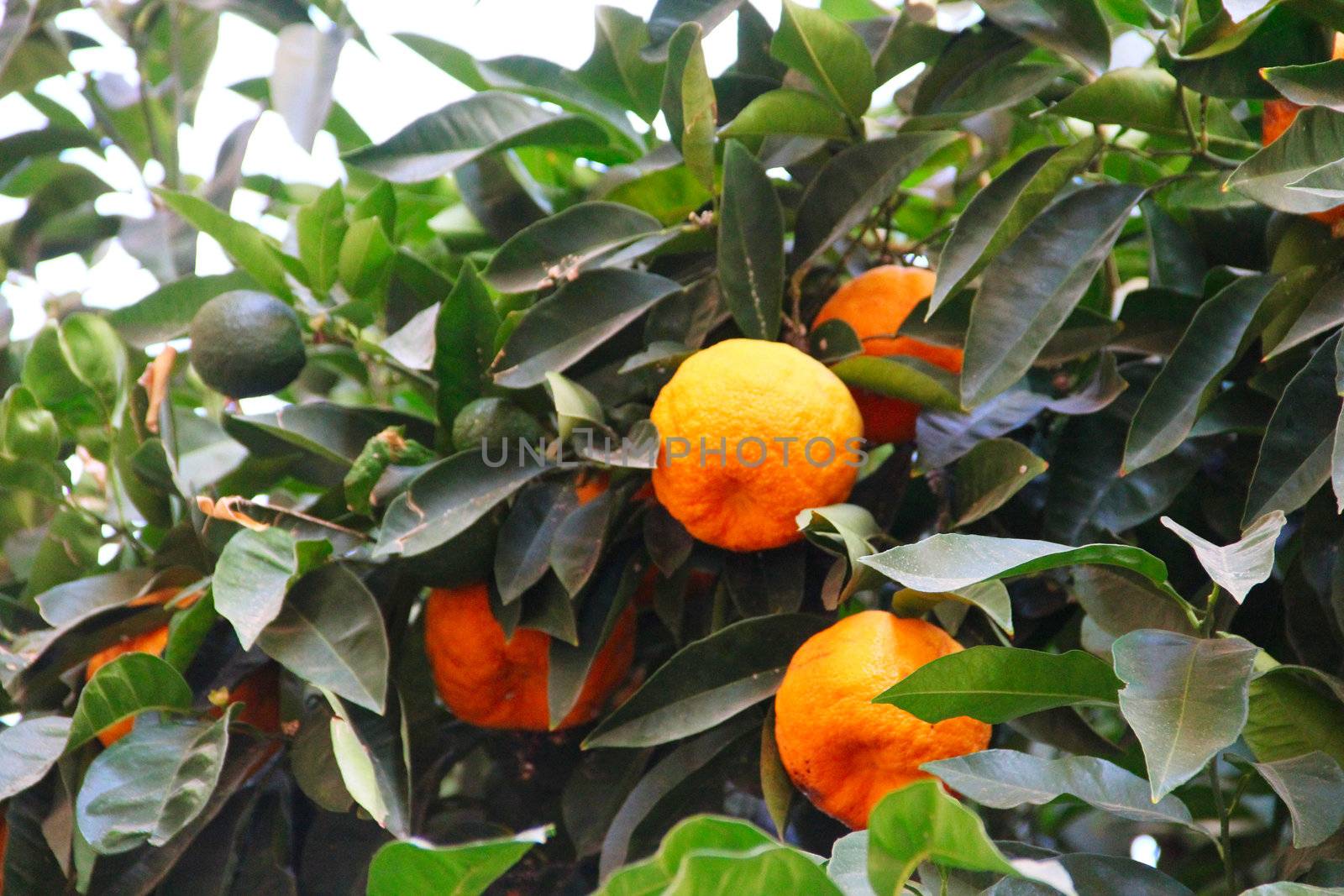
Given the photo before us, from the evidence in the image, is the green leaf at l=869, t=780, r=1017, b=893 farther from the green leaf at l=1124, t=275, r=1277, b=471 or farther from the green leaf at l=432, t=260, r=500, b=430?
the green leaf at l=432, t=260, r=500, b=430

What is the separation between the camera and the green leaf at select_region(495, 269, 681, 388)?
0.95 m

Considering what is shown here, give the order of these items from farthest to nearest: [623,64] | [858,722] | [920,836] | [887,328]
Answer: [623,64] < [887,328] < [858,722] < [920,836]

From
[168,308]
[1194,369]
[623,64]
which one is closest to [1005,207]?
[1194,369]

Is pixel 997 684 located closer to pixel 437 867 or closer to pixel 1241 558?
pixel 1241 558

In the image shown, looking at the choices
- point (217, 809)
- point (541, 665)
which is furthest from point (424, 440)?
point (217, 809)

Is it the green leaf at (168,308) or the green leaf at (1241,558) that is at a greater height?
the green leaf at (1241,558)

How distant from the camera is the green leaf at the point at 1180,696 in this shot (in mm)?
608

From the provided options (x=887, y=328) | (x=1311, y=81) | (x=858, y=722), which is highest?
(x=1311, y=81)

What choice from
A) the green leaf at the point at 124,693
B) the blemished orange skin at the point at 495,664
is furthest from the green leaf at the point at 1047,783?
the green leaf at the point at 124,693

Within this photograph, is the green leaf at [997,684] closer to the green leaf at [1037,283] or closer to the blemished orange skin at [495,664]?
the green leaf at [1037,283]

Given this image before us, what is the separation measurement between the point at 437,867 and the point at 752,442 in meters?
0.39

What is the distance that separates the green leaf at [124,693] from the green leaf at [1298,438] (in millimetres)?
766

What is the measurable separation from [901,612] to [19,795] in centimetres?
72

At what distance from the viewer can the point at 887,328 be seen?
0.97 meters
